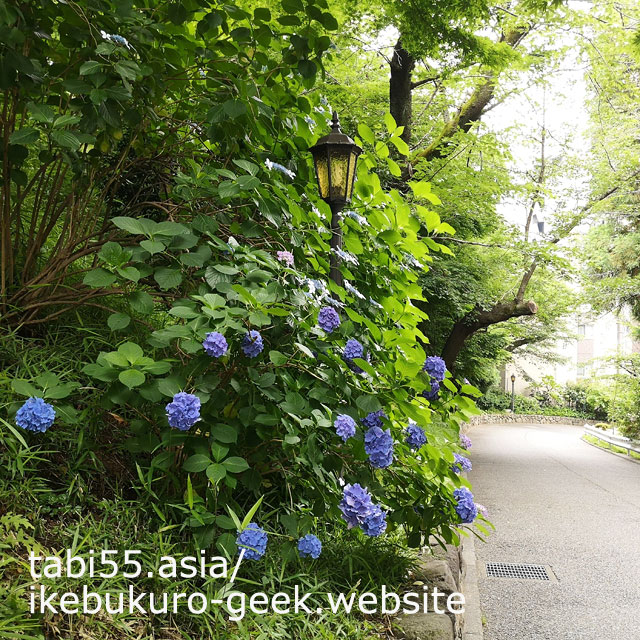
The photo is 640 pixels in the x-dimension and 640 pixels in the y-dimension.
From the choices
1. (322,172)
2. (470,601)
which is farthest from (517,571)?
(322,172)

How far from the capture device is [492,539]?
6.43 meters

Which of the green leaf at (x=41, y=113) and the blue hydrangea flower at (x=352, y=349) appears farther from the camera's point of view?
the blue hydrangea flower at (x=352, y=349)

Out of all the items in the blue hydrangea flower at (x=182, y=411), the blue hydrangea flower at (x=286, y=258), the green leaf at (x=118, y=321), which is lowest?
the blue hydrangea flower at (x=182, y=411)

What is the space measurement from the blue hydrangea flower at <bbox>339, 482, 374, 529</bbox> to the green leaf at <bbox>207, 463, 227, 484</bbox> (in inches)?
A: 20.9

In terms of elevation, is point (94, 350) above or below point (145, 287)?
below

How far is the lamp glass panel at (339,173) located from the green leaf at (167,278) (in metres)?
1.77

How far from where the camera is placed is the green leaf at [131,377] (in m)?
2.00

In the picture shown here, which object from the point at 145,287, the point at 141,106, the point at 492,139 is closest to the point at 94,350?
the point at 145,287

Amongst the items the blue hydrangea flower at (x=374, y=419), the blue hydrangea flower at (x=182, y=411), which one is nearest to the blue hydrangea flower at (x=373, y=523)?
the blue hydrangea flower at (x=374, y=419)

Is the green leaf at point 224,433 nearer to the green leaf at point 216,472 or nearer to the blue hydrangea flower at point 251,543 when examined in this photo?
the green leaf at point 216,472

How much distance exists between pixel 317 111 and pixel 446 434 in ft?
7.05

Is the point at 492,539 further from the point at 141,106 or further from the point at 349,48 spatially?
the point at 349,48

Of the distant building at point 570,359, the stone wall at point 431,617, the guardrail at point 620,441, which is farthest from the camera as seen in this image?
the distant building at point 570,359

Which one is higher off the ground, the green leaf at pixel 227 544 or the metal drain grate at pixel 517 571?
the green leaf at pixel 227 544
